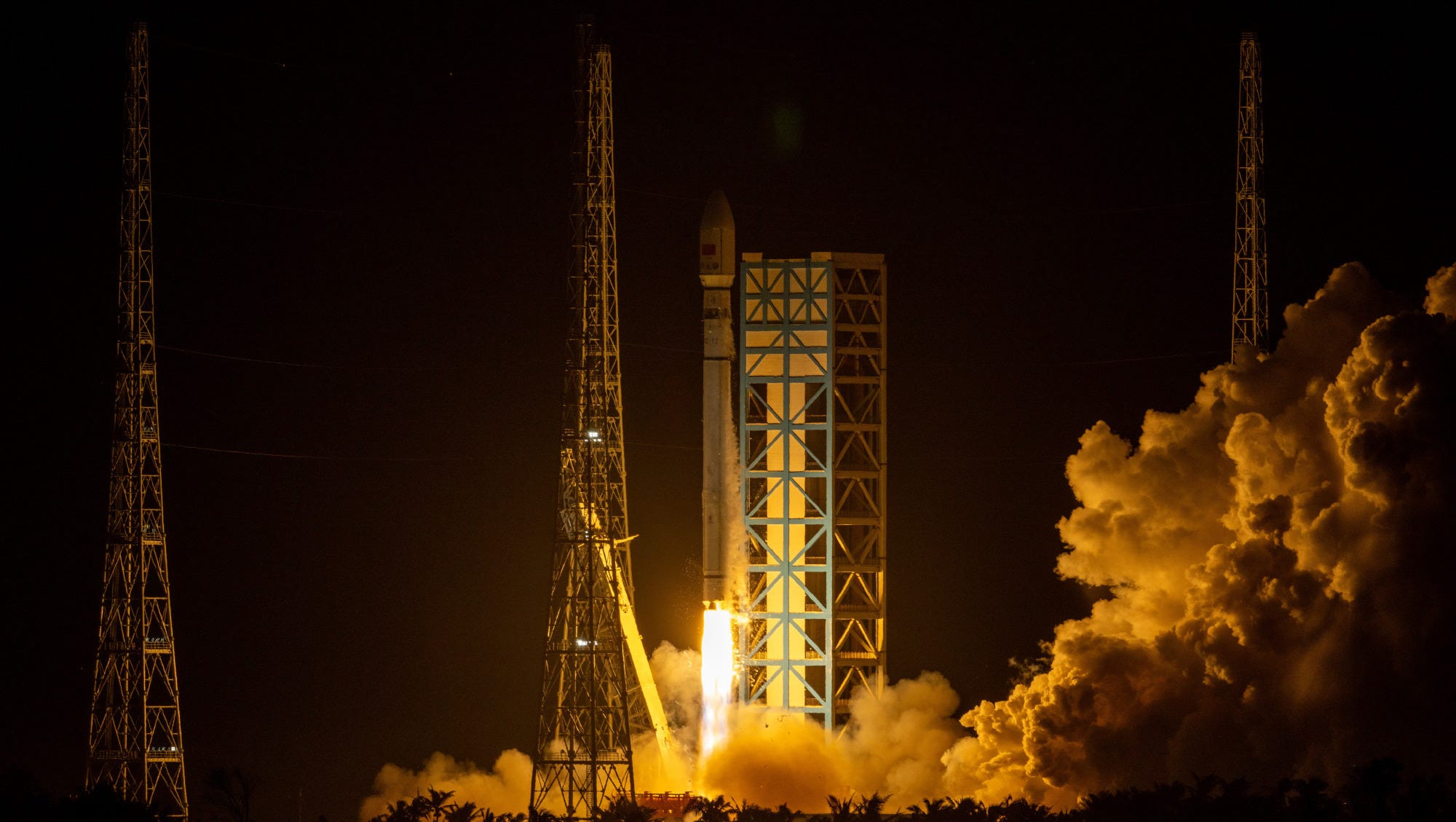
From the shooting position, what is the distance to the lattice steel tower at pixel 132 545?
45062 mm

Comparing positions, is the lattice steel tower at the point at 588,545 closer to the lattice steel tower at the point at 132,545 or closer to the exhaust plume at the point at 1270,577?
the exhaust plume at the point at 1270,577

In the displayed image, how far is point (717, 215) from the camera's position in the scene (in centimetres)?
5069

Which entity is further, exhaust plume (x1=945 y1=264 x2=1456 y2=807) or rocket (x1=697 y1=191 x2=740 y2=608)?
rocket (x1=697 y1=191 x2=740 y2=608)

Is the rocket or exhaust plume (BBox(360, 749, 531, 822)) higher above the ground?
the rocket

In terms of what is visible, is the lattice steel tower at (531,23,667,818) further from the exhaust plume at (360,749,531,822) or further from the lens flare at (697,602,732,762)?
the exhaust plume at (360,749,531,822)

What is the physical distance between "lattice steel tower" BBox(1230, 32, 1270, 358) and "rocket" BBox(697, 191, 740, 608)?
10288 mm

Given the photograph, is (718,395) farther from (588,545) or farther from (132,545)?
(132,545)

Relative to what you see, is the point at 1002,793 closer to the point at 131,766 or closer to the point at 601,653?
the point at 601,653

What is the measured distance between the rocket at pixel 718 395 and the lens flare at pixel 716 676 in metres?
0.64

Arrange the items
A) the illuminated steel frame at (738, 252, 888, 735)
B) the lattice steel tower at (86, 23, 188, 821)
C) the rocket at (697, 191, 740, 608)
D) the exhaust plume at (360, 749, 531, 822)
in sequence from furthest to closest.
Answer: the exhaust plume at (360, 749, 531, 822)
the illuminated steel frame at (738, 252, 888, 735)
the rocket at (697, 191, 740, 608)
the lattice steel tower at (86, 23, 188, 821)

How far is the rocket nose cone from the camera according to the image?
50.6 metres

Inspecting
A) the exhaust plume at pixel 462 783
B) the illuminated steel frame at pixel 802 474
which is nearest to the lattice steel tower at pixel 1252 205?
the illuminated steel frame at pixel 802 474

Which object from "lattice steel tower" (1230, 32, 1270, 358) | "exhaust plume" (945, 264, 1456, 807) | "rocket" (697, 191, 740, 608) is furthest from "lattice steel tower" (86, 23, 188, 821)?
"lattice steel tower" (1230, 32, 1270, 358)

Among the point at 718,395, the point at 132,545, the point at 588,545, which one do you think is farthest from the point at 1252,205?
the point at 132,545
